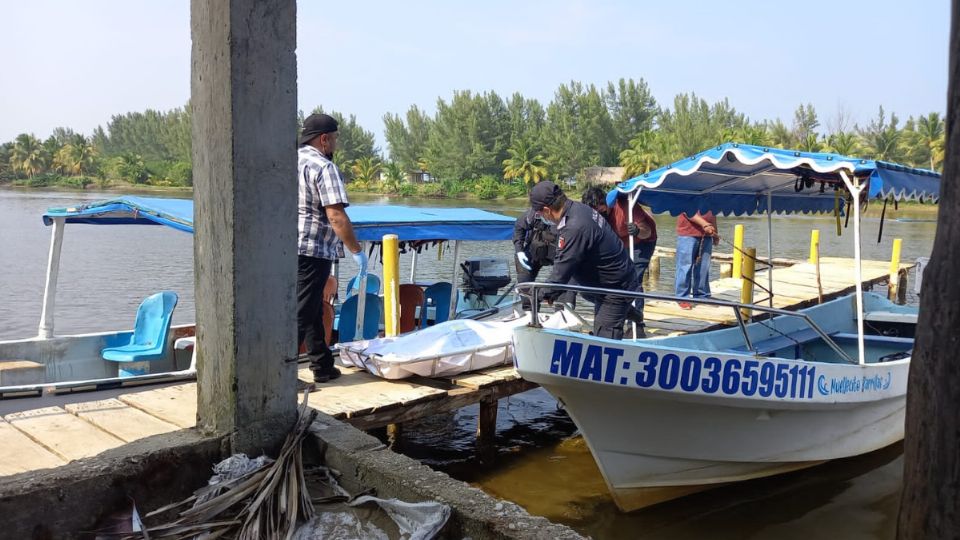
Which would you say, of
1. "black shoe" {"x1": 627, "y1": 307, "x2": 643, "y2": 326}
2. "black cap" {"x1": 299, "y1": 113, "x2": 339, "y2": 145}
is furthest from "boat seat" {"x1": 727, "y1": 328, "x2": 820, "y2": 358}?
"black cap" {"x1": 299, "y1": 113, "x2": 339, "y2": 145}

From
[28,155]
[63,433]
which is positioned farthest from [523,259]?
[28,155]

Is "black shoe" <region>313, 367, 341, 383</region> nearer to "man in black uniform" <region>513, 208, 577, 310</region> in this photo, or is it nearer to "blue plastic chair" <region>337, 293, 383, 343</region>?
"blue plastic chair" <region>337, 293, 383, 343</region>

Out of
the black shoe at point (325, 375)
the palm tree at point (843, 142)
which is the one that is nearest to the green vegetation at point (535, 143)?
the palm tree at point (843, 142)

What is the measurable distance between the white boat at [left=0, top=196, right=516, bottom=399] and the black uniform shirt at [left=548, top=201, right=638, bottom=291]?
1.91 m

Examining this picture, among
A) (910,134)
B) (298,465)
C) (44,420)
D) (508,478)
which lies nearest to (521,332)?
(298,465)

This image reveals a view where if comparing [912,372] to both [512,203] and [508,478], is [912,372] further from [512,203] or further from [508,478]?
[512,203]

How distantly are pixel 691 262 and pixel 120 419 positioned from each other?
8883mm

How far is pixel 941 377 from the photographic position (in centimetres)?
201

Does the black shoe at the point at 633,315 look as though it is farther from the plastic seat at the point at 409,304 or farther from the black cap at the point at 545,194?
the plastic seat at the point at 409,304

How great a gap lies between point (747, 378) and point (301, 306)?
137 inches

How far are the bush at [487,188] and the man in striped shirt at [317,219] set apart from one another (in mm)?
63520

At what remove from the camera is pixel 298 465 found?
11.0ft

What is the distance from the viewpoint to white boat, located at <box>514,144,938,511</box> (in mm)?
5371

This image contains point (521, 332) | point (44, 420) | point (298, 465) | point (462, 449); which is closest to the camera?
point (298, 465)
